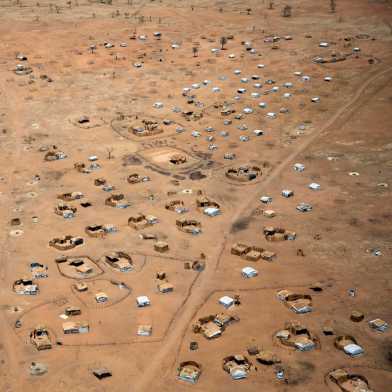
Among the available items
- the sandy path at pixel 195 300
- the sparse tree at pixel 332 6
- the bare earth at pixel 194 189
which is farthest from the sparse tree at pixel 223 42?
the sandy path at pixel 195 300

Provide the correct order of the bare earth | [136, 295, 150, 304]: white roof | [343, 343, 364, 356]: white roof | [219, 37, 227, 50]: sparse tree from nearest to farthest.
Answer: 1. [343, 343, 364, 356]: white roof
2. the bare earth
3. [136, 295, 150, 304]: white roof
4. [219, 37, 227, 50]: sparse tree

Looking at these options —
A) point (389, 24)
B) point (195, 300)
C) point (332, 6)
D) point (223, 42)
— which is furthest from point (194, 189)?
point (332, 6)

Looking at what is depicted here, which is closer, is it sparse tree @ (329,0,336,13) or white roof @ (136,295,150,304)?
white roof @ (136,295,150,304)

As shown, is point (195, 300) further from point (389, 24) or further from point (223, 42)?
point (389, 24)

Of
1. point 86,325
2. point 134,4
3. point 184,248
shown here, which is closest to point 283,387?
point 86,325

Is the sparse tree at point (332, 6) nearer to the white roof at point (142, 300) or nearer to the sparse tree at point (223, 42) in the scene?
the sparse tree at point (223, 42)

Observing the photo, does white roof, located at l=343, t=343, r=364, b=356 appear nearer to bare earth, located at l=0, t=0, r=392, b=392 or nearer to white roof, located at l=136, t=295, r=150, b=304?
bare earth, located at l=0, t=0, r=392, b=392

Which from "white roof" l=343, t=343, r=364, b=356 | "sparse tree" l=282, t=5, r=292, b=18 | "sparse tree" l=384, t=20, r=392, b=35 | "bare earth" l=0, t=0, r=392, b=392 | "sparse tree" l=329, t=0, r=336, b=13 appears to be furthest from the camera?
"sparse tree" l=329, t=0, r=336, b=13

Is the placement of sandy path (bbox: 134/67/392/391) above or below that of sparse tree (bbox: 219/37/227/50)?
below

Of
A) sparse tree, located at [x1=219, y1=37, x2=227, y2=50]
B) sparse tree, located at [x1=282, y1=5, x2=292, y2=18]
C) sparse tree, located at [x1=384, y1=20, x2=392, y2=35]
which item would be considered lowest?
sparse tree, located at [x1=219, y1=37, x2=227, y2=50]

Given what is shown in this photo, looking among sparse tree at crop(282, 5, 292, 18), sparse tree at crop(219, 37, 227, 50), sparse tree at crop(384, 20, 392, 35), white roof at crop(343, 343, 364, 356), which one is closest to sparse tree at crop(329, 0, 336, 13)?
sparse tree at crop(282, 5, 292, 18)
